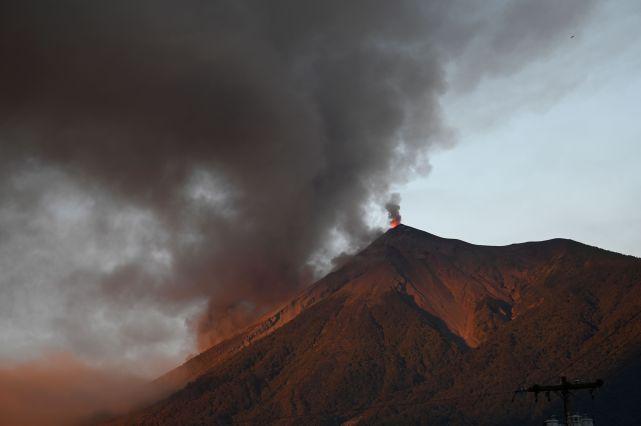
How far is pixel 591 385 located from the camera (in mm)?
45469

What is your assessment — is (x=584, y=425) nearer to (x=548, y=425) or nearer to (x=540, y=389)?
(x=548, y=425)

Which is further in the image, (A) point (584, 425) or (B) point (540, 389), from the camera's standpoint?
(A) point (584, 425)

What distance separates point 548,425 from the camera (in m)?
57.3

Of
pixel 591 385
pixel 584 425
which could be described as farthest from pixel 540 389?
pixel 584 425

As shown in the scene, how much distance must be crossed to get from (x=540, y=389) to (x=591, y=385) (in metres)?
2.93

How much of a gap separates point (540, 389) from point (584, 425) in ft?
37.7

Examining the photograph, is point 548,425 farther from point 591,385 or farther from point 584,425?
point 591,385

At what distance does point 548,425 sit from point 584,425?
2358 mm

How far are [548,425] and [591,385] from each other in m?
12.9

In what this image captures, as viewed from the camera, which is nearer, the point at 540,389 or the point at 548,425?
the point at 540,389

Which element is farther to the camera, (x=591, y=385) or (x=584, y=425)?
(x=584, y=425)

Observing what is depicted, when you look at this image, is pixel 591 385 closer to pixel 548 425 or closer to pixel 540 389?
pixel 540 389

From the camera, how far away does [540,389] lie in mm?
47188

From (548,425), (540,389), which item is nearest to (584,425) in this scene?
(548,425)
